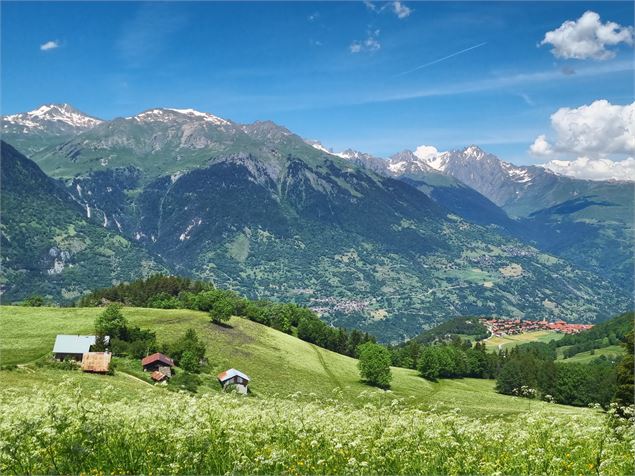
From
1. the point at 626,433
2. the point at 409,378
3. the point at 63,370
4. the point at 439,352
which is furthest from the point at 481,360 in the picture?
the point at 626,433

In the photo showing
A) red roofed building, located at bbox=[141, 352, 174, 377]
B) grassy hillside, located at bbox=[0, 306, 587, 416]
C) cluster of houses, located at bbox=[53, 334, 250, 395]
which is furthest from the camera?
grassy hillside, located at bbox=[0, 306, 587, 416]

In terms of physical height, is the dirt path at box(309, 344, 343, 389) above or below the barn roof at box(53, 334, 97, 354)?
below

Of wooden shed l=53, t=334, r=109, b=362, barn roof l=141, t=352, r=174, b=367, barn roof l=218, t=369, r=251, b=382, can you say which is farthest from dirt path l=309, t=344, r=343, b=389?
wooden shed l=53, t=334, r=109, b=362

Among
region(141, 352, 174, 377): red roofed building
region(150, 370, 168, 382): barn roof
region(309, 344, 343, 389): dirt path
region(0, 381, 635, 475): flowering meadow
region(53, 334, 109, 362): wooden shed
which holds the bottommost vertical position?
region(309, 344, 343, 389): dirt path

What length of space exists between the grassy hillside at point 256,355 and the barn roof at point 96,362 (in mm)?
2986

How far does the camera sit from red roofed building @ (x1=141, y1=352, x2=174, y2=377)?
94.5 metres

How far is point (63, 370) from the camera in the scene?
82.2 meters

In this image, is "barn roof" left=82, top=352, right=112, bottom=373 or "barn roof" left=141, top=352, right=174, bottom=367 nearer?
"barn roof" left=82, top=352, right=112, bottom=373

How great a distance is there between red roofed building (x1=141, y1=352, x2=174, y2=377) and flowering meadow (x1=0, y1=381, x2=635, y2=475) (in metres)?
85.0

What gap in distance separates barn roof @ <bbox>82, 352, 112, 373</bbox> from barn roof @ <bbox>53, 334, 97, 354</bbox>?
9.85 m

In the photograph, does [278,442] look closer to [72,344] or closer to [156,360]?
[156,360]

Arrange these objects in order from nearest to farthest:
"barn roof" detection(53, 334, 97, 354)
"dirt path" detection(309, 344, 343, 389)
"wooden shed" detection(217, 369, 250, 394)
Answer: "wooden shed" detection(217, 369, 250, 394) → "barn roof" detection(53, 334, 97, 354) → "dirt path" detection(309, 344, 343, 389)

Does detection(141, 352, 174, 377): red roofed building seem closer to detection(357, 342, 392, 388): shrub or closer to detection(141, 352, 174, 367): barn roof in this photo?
detection(141, 352, 174, 367): barn roof

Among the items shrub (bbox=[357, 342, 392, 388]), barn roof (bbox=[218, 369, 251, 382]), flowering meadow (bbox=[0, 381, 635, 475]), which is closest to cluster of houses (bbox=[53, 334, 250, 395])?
barn roof (bbox=[218, 369, 251, 382])
